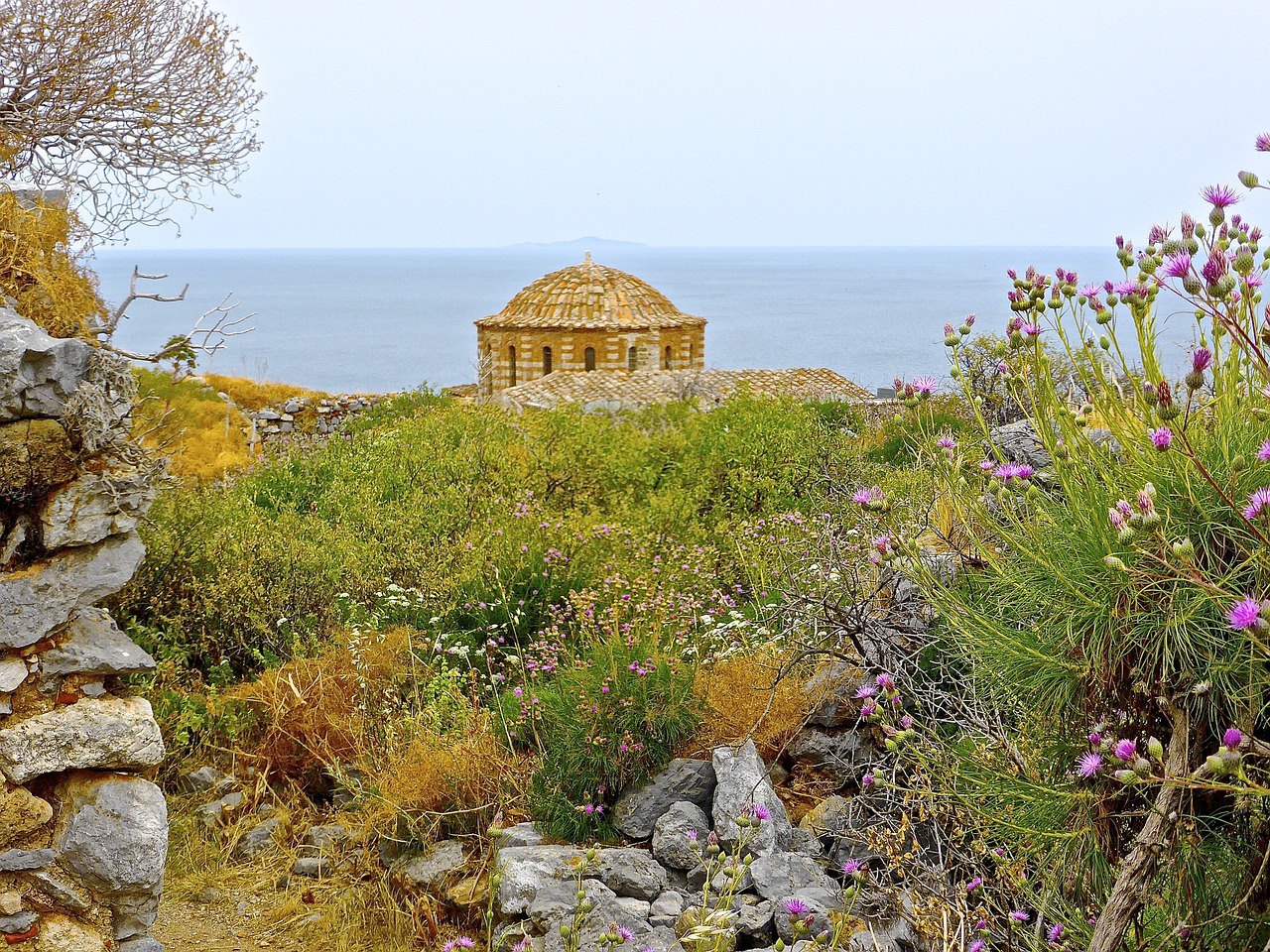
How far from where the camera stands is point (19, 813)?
4.14 metres

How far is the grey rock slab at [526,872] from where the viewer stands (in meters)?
4.62

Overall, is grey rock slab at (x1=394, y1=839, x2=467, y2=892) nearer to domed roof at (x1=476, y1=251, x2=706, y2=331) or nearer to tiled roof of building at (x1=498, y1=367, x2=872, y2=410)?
tiled roof of building at (x1=498, y1=367, x2=872, y2=410)

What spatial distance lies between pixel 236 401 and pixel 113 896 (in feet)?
73.5

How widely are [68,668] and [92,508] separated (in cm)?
60

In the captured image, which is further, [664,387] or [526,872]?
[664,387]

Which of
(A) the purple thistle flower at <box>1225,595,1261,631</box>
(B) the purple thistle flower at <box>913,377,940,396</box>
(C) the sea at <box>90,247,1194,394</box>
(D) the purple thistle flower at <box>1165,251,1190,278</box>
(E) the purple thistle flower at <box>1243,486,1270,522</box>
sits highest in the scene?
(D) the purple thistle flower at <box>1165,251,1190,278</box>

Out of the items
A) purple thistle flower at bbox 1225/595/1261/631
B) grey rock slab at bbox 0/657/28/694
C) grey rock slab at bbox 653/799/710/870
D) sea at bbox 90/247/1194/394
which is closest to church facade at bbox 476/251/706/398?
sea at bbox 90/247/1194/394

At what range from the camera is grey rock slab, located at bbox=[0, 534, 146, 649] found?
408 centimetres

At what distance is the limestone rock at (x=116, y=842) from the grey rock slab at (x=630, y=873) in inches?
67.1

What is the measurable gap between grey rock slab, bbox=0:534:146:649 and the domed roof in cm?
2303

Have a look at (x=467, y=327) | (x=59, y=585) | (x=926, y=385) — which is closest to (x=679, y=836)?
(x=926, y=385)

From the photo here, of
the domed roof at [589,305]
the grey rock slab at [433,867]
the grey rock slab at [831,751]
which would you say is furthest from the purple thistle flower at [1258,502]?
the domed roof at [589,305]

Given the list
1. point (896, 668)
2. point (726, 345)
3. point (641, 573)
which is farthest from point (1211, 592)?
point (726, 345)

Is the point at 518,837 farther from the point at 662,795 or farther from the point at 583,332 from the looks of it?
the point at 583,332
